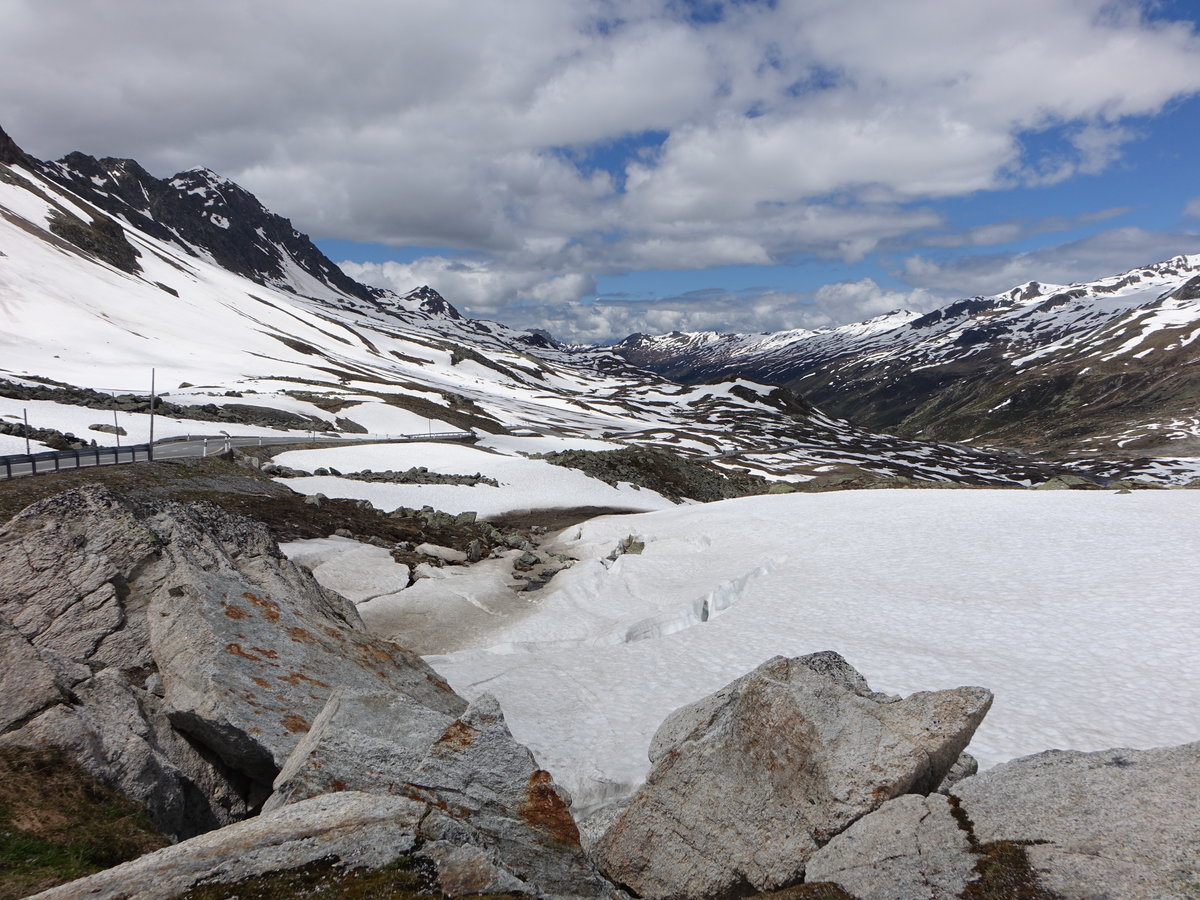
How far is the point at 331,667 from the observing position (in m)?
11.7

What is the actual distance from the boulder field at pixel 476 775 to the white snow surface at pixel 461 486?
1123 inches

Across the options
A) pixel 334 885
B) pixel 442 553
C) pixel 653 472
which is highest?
pixel 653 472

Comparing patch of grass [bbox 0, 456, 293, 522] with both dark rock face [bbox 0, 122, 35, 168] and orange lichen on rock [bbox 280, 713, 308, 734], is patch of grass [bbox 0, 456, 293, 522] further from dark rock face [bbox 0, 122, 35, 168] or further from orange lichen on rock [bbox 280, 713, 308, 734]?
dark rock face [bbox 0, 122, 35, 168]

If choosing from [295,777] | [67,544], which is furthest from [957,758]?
[67,544]

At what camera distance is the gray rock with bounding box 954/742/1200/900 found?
6.09 metres

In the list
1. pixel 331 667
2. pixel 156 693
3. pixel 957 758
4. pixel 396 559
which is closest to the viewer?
pixel 957 758

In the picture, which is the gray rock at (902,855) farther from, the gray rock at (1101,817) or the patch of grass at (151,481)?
the patch of grass at (151,481)

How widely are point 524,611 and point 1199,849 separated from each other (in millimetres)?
21468

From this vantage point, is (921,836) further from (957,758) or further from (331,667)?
(331,667)

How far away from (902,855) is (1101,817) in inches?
82.0

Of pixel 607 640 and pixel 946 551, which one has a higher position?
pixel 946 551

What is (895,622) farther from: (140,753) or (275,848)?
(140,753)

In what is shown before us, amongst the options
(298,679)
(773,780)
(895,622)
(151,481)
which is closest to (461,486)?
(151,481)

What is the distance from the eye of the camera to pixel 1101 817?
23.2ft
